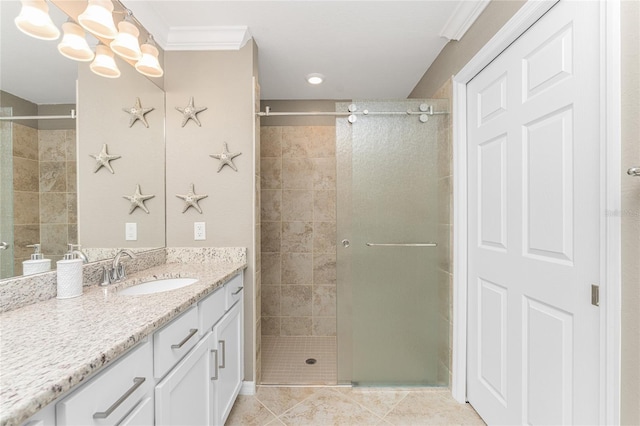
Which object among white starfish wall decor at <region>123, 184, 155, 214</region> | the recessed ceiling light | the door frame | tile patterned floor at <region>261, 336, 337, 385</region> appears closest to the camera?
the door frame

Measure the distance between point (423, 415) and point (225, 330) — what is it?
50.7 inches

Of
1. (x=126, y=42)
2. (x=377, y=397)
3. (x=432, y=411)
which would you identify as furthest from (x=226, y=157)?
(x=432, y=411)

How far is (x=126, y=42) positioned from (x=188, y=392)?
63.5 inches

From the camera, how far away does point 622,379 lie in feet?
3.01

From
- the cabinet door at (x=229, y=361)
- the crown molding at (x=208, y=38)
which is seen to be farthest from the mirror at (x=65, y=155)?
the cabinet door at (x=229, y=361)

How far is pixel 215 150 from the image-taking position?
1994 millimetres

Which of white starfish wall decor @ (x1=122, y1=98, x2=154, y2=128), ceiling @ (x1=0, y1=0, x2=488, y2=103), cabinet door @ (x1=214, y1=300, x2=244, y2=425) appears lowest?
cabinet door @ (x1=214, y1=300, x2=244, y2=425)

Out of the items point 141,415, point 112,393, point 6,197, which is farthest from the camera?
point 6,197

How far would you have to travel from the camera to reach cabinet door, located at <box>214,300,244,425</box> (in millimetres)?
1499

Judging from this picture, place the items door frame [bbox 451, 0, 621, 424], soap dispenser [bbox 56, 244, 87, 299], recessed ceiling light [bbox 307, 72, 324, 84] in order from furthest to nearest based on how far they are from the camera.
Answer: recessed ceiling light [bbox 307, 72, 324, 84]
soap dispenser [bbox 56, 244, 87, 299]
door frame [bbox 451, 0, 621, 424]

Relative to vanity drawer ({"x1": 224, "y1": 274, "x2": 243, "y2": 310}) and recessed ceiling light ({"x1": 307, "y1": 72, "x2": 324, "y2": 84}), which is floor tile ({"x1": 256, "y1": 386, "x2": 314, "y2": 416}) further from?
recessed ceiling light ({"x1": 307, "y1": 72, "x2": 324, "y2": 84})

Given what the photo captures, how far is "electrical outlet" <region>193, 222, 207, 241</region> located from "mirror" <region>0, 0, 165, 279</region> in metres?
0.25

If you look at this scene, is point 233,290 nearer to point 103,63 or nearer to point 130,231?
point 130,231

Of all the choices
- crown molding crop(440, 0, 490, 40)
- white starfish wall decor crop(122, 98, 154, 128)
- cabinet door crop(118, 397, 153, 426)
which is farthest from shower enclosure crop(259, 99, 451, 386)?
cabinet door crop(118, 397, 153, 426)
